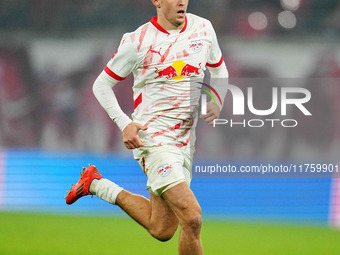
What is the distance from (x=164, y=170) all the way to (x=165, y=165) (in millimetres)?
33

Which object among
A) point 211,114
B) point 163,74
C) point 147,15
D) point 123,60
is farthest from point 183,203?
point 147,15

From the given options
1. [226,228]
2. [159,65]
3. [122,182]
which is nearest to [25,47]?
[122,182]

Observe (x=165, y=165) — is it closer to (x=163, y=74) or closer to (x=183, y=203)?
(x=183, y=203)

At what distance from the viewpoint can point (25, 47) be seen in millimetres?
10078

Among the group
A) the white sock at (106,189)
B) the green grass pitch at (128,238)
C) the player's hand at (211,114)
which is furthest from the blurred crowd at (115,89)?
the player's hand at (211,114)

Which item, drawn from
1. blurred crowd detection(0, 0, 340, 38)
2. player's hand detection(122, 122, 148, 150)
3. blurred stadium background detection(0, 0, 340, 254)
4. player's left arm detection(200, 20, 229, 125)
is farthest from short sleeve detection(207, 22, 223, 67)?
blurred crowd detection(0, 0, 340, 38)

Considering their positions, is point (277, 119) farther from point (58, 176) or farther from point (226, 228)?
point (58, 176)

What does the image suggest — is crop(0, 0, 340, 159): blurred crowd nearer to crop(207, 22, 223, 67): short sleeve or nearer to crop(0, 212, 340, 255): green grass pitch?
crop(0, 212, 340, 255): green grass pitch

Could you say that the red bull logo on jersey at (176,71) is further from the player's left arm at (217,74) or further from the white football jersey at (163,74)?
the player's left arm at (217,74)

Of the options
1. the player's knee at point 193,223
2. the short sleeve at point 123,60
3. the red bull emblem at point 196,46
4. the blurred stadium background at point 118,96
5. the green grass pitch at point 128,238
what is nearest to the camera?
the player's knee at point 193,223

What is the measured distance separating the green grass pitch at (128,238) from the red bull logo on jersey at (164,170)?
6.63 feet

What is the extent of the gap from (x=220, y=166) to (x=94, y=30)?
8.35 ft

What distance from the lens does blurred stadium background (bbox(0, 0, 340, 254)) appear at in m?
9.20

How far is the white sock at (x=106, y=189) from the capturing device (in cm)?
511
